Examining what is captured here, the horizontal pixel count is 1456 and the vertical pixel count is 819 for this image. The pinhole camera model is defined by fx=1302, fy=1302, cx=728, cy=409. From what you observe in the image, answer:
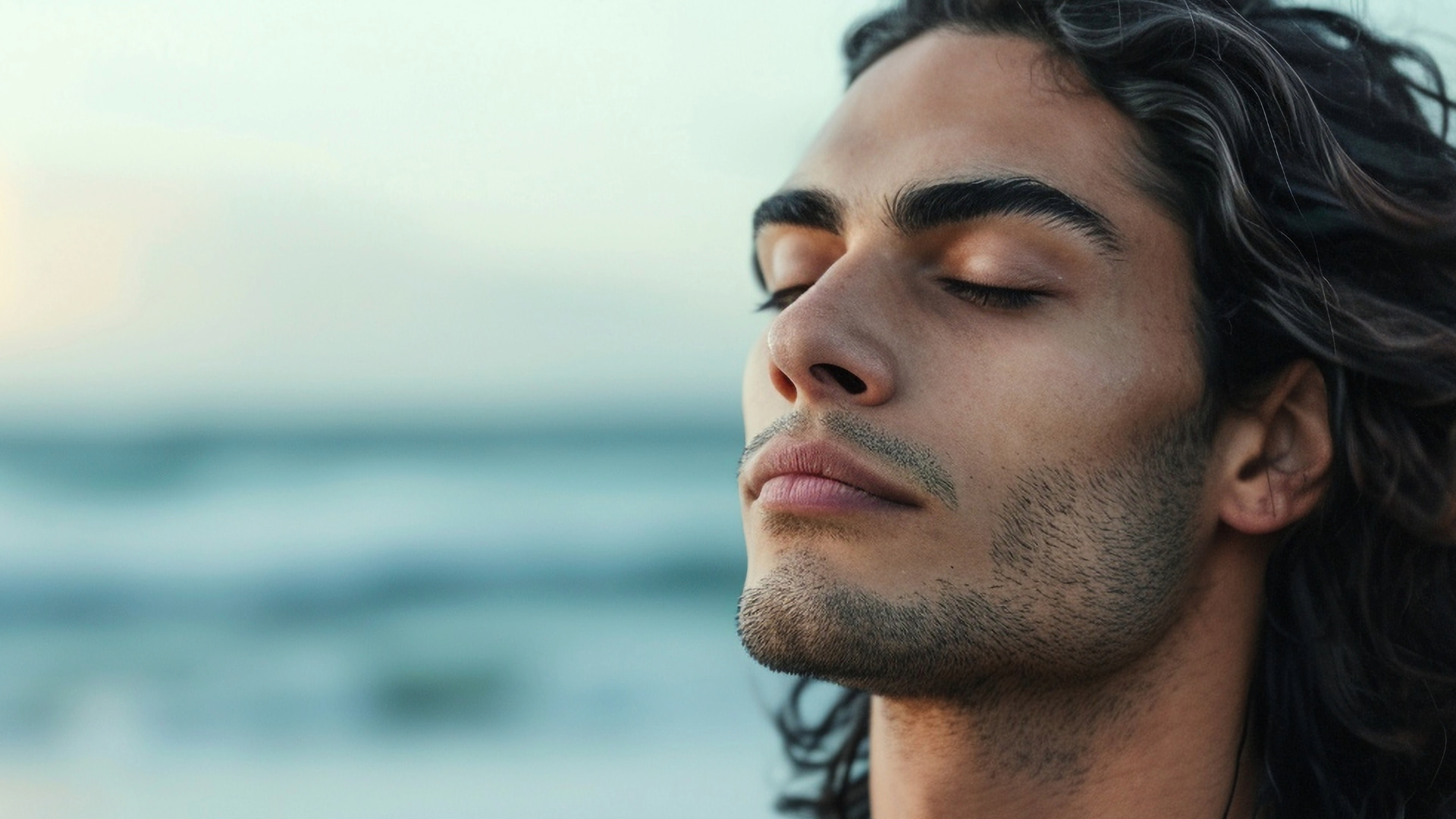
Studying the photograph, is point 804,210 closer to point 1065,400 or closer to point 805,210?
point 805,210

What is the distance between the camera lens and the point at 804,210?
2.35 m

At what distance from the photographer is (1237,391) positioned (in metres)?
2.19

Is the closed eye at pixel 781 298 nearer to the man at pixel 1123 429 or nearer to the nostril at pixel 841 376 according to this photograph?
the man at pixel 1123 429

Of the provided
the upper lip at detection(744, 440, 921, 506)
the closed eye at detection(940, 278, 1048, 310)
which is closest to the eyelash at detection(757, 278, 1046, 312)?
the closed eye at detection(940, 278, 1048, 310)

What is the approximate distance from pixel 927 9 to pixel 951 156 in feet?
1.86

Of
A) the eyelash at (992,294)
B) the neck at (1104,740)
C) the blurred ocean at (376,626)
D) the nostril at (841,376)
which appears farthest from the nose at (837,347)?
the blurred ocean at (376,626)

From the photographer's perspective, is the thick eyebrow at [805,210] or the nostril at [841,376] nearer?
the nostril at [841,376]

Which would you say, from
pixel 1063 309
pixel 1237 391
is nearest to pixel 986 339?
pixel 1063 309

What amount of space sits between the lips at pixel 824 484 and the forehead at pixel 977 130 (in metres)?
0.49

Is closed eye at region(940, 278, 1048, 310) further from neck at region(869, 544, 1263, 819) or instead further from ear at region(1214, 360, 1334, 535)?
neck at region(869, 544, 1263, 819)

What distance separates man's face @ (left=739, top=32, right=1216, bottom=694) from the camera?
1.96m

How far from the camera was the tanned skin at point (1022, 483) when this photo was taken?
1.97 metres

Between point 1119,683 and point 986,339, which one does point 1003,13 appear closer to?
point 986,339

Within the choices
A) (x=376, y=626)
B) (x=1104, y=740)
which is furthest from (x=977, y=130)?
(x=376, y=626)
